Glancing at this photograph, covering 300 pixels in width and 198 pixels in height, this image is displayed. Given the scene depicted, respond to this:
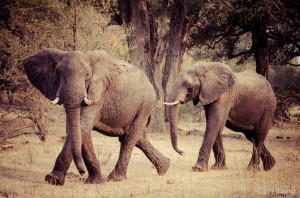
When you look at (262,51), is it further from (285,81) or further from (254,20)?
(285,81)

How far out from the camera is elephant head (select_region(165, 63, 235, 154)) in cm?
959

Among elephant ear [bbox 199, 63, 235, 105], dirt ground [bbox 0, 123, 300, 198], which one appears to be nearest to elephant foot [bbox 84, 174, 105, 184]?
dirt ground [bbox 0, 123, 300, 198]

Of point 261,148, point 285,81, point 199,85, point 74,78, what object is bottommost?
point 285,81

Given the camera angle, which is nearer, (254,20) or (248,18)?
(248,18)

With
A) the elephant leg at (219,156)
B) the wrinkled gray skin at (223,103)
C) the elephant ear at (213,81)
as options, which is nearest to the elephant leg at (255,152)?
the wrinkled gray skin at (223,103)

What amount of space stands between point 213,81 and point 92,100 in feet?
11.5

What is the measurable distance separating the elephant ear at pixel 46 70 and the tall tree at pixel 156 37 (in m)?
8.47

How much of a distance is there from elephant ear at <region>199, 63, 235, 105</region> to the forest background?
4699 mm

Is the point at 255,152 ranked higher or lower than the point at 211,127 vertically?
lower

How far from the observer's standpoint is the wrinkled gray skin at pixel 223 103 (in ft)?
31.3

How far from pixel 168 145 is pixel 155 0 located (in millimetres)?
9098

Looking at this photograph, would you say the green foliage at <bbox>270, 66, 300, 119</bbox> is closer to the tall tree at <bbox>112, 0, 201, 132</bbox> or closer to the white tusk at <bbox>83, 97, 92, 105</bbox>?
the tall tree at <bbox>112, 0, 201, 132</bbox>

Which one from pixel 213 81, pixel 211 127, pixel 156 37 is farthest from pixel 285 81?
pixel 211 127

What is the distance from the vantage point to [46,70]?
7828 mm
